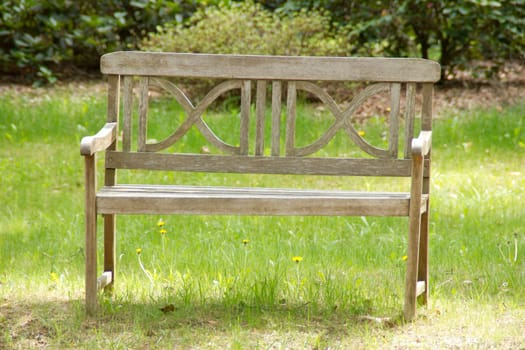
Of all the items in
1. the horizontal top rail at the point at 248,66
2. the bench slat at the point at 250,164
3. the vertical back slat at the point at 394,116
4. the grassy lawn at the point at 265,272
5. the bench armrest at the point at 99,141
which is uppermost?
the horizontal top rail at the point at 248,66

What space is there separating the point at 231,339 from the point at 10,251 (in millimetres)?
1789

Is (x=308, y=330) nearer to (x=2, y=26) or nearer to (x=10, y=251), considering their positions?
(x=10, y=251)

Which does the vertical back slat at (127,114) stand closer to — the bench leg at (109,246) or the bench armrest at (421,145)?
the bench leg at (109,246)

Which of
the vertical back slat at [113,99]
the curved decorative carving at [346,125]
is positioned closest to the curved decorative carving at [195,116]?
the vertical back slat at [113,99]

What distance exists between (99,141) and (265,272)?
1.16m

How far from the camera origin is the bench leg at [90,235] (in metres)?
3.76

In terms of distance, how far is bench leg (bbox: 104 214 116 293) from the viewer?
13.7 ft

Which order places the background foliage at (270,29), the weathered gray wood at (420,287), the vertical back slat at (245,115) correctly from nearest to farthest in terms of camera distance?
1. the weathered gray wood at (420,287)
2. the vertical back slat at (245,115)
3. the background foliage at (270,29)

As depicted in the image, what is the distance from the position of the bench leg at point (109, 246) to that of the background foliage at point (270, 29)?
468 cm

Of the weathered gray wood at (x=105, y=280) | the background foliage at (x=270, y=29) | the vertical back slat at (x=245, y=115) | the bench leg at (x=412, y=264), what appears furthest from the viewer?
the background foliage at (x=270, y=29)

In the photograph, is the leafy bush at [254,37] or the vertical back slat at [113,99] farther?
the leafy bush at [254,37]

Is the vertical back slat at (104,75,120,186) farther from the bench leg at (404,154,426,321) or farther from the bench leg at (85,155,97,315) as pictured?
the bench leg at (404,154,426,321)

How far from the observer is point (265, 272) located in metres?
4.46

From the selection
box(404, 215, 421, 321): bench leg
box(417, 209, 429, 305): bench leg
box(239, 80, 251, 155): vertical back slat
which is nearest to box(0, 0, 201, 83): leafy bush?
box(239, 80, 251, 155): vertical back slat
